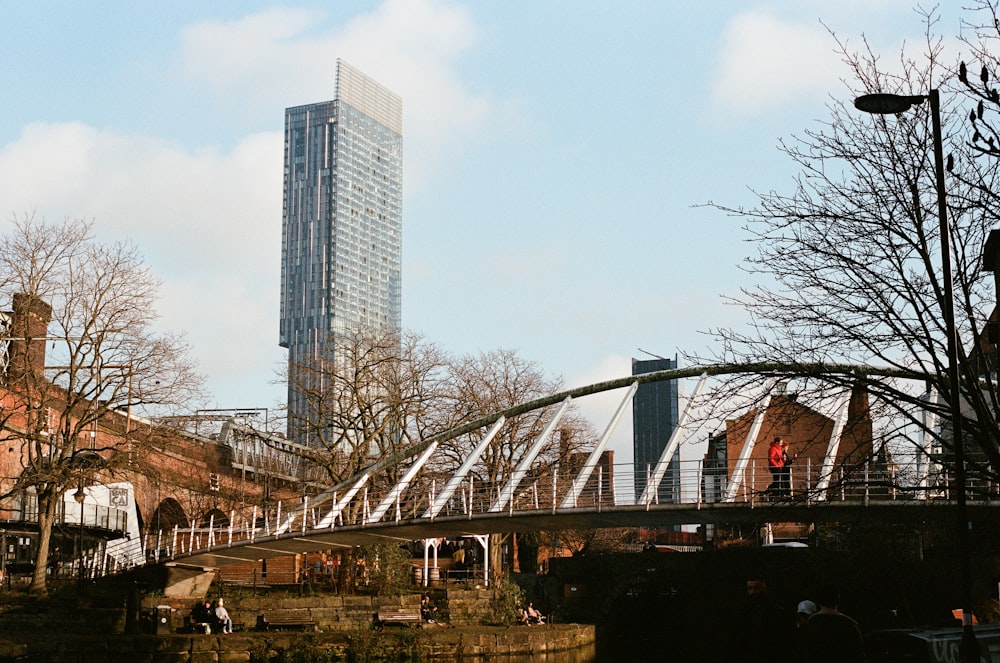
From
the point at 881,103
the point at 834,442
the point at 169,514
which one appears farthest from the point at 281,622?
the point at 881,103

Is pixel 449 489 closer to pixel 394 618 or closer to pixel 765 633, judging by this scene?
pixel 394 618

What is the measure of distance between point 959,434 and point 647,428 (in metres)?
183

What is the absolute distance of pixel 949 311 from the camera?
1512cm

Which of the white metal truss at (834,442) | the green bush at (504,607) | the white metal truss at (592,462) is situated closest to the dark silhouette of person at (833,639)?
the white metal truss at (834,442)

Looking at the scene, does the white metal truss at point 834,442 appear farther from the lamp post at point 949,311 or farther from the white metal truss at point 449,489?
the white metal truss at point 449,489

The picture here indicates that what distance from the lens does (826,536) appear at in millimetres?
54594

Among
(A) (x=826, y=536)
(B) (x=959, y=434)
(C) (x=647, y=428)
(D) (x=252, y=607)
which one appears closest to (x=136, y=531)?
(D) (x=252, y=607)

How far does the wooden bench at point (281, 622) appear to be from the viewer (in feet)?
114

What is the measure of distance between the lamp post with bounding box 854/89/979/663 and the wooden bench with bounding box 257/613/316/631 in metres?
23.0

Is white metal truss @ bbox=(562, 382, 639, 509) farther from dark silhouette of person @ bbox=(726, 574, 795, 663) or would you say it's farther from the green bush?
dark silhouette of person @ bbox=(726, 574, 795, 663)

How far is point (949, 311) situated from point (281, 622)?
2438 cm

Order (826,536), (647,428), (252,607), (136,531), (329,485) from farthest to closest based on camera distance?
(647,428) < (826,536) < (136,531) < (329,485) < (252,607)

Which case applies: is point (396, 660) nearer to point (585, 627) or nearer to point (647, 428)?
point (585, 627)

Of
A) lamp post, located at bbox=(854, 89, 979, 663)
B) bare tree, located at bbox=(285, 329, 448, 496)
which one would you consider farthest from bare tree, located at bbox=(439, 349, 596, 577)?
lamp post, located at bbox=(854, 89, 979, 663)
